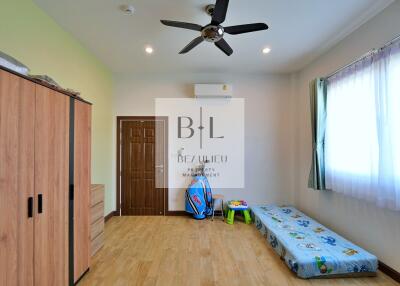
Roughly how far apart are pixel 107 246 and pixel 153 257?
776 millimetres

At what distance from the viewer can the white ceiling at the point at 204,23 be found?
2246 mm

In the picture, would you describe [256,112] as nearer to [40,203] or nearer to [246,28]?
[246,28]

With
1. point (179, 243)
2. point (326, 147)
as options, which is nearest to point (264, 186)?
point (326, 147)

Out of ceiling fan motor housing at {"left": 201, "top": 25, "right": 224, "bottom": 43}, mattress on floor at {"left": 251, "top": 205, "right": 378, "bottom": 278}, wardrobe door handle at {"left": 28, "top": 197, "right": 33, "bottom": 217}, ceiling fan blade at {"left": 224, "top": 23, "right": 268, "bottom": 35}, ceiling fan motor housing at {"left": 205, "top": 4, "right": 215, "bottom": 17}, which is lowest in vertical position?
mattress on floor at {"left": 251, "top": 205, "right": 378, "bottom": 278}

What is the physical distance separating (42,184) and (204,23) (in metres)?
2.44

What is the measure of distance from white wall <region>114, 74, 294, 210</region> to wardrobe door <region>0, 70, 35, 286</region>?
2822mm

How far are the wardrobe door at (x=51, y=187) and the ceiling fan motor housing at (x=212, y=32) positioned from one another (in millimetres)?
1543

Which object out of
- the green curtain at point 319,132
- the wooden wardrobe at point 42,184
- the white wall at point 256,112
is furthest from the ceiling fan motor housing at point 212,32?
the white wall at point 256,112

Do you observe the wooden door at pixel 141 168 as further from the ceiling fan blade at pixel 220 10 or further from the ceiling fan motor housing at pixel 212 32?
the ceiling fan blade at pixel 220 10

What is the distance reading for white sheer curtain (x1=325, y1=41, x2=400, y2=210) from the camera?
83.4 inches

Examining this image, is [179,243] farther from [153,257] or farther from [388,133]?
[388,133]

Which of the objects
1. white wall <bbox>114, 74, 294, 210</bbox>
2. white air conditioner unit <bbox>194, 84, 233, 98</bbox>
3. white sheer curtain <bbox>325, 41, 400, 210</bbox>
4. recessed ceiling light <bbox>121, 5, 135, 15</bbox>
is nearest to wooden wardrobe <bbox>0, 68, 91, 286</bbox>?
recessed ceiling light <bbox>121, 5, 135, 15</bbox>

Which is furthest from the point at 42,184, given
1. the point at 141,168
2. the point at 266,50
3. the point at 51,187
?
the point at 266,50

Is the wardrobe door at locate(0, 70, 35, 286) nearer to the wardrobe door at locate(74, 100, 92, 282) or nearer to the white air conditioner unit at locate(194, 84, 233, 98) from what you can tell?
the wardrobe door at locate(74, 100, 92, 282)
